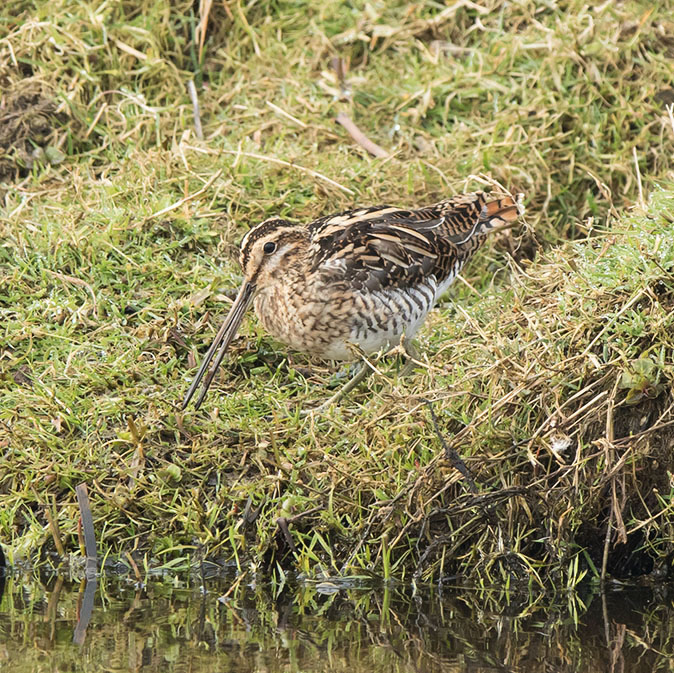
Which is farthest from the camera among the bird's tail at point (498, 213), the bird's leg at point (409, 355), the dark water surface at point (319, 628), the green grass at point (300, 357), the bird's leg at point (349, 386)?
the bird's tail at point (498, 213)

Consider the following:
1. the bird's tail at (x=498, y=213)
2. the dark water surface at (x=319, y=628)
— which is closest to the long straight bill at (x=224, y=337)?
the dark water surface at (x=319, y=628)

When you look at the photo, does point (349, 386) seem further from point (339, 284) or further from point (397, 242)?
point (397, 242)

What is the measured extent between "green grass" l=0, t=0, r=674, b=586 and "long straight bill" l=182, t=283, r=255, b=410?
0.10 m

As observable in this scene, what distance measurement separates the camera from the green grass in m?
4.61

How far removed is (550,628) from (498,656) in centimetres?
32

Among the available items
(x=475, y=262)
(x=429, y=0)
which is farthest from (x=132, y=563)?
(x=429, y=0)

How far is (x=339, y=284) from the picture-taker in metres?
5.36

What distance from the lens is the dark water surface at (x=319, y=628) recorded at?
379 centimetres

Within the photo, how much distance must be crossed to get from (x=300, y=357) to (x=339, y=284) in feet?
1.74

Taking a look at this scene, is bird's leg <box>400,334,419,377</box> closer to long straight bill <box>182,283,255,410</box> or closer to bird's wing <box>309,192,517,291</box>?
bird's wing <box>309,192,517,291</box>

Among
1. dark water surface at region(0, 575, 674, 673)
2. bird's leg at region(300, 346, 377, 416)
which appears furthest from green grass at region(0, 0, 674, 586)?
dark water surface at region(0, 575, 674, 673)

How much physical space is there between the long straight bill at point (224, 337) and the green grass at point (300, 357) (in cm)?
10

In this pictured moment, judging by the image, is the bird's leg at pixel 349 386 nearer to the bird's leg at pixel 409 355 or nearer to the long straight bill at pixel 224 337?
the bird's leg at pixel 409 355

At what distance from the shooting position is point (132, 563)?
466 cm
